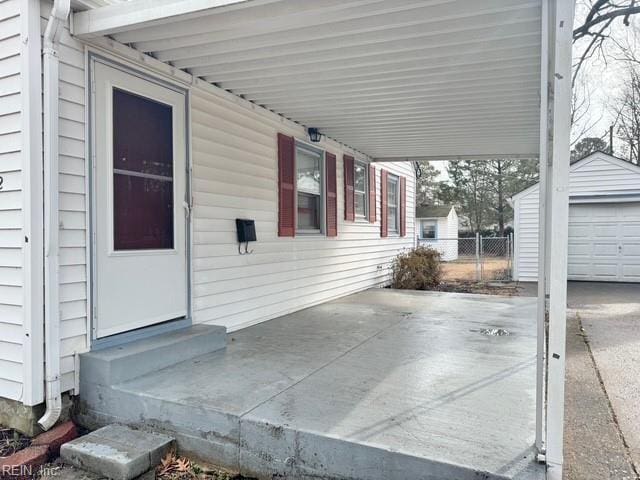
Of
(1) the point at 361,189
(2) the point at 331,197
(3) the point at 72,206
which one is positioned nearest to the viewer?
(3) the point at 72,206

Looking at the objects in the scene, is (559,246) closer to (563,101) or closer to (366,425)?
(563,101)

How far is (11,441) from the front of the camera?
110 inches

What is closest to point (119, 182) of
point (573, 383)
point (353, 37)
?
point (353, 37)

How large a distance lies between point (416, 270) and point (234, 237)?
17.8 ft

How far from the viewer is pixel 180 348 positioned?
11.5 feet

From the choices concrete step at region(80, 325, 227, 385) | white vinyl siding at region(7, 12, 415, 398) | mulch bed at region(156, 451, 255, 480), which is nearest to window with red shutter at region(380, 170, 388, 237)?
white vinyl siding at region(7, 12, 415, 398)

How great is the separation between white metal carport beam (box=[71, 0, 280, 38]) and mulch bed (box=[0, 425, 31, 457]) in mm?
2617

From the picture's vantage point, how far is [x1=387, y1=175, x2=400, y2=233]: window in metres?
9.85

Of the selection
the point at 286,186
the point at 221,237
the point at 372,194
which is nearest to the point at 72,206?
the point at 221,237

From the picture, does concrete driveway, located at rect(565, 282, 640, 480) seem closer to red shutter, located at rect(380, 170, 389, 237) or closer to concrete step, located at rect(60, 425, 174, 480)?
concrete step, located at rect(60, 425, 174, 480)

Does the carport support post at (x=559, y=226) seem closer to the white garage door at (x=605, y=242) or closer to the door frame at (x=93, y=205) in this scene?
the door frame at (x=93, y=205)

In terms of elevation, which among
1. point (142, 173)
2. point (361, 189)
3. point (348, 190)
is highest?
point (361, 189)

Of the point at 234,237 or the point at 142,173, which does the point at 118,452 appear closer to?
the point at 142,173

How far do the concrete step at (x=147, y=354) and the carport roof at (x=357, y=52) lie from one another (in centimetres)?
214
